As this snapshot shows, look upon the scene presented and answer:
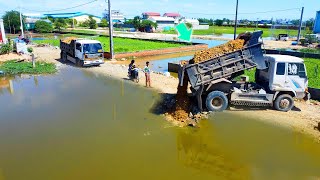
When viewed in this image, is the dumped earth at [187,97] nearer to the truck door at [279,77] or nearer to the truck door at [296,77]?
the truck door at [279,77]

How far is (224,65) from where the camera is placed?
35.5 feet

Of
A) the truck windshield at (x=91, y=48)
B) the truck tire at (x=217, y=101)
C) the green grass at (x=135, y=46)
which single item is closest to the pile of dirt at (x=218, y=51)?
the truck tire at (x=217, y=101)

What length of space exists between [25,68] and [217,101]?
1596cm

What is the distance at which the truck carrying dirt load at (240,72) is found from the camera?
1068cm

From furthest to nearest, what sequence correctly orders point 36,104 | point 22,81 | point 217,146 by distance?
point 22,81
point 36,104
point 217,146

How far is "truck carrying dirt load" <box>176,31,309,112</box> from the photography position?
1068 centimetres

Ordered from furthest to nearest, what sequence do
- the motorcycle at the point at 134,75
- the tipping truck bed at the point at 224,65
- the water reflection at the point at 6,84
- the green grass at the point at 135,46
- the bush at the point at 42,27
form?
the bush at the point at 42,27 → the green grass at the point at 135,46 → the motorcycle at the point at 134,75 → the water reflection at the point at 6,84 → the tipping truck bed at the point at 224,65

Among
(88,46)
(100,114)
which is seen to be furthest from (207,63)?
(88,46)

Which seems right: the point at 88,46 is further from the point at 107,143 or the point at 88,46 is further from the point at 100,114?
the point at 107,143

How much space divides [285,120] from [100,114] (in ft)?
24.9

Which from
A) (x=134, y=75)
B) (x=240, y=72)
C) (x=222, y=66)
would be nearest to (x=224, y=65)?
(x=222, y=66)

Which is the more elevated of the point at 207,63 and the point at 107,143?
the point at 207,63

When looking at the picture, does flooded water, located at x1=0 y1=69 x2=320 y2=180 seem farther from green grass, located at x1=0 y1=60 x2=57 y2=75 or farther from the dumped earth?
green grass, located at x1=0 y1=60 x2=57 y2=75

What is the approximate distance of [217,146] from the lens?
28.2ft
